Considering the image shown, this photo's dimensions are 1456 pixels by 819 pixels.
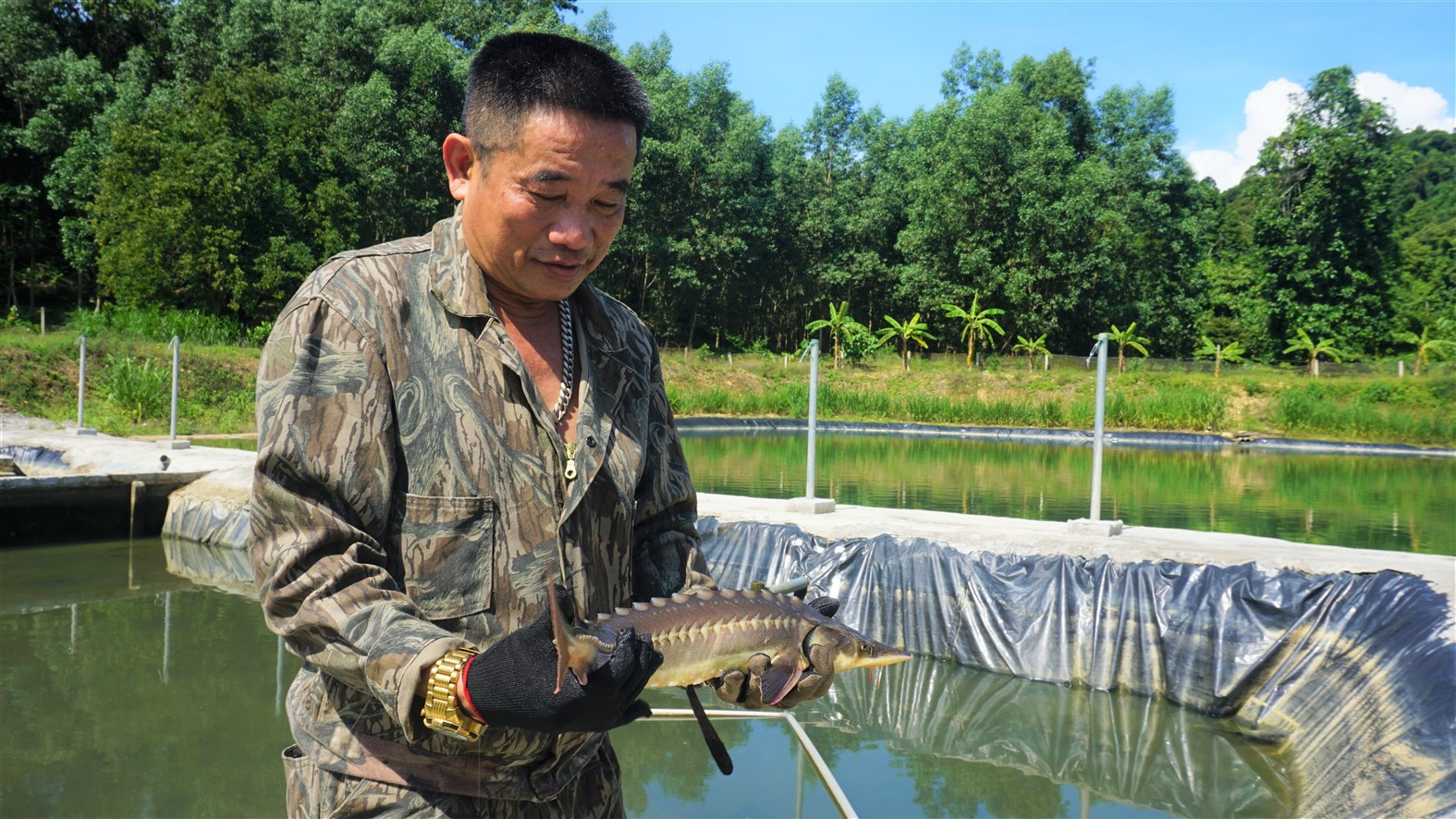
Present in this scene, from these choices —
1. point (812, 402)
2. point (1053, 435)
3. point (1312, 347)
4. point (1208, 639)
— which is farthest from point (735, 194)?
point (1208, 639)

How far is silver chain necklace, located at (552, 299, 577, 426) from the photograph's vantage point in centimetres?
148

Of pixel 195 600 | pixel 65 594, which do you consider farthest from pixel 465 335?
pixel 65 594

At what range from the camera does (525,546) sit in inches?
53.9

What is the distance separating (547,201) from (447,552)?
0.47 meters

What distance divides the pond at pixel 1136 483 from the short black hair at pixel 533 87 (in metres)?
10.6

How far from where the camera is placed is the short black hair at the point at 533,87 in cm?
137

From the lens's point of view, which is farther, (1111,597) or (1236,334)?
(1236,334)

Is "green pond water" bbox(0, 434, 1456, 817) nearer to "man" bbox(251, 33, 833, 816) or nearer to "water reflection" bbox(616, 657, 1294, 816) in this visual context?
"water reflection" bbox(616, 657, 1294, 816)

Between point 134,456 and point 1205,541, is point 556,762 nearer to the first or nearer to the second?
point 1205,541

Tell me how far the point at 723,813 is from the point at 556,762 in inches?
140

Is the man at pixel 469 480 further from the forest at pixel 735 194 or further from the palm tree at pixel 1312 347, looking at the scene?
the palm tree at pixel 1312 347

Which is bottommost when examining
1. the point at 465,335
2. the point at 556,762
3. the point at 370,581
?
the point at 556,762

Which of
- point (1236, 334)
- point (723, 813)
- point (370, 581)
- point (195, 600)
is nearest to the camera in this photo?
point (370, 581)

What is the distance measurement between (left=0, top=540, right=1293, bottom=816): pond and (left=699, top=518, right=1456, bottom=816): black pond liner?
10cm
